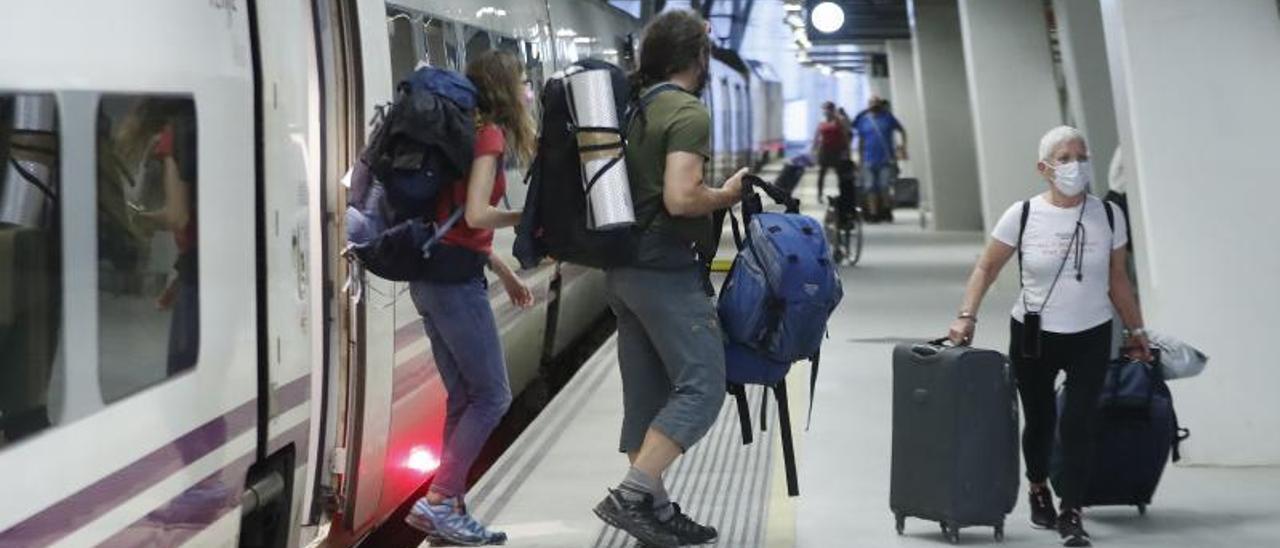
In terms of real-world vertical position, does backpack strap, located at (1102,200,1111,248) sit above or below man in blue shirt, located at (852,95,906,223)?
below

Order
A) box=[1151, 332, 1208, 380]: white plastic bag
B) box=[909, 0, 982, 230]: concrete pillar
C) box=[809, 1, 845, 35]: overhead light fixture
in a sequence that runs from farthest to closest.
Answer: box=[909, 0, 982, 230]: concrete pillar → box=[809, 1, 845, 35]: overhead light fixture → box=[1151, 332, 1208, 380]: white plastic bag

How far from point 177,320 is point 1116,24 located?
19.5 feet

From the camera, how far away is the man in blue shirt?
30.4m

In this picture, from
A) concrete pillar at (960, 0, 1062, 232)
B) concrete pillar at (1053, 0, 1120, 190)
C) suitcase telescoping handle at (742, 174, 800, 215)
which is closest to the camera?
suitcase telescoping handle at (742, 174, 800, 215)

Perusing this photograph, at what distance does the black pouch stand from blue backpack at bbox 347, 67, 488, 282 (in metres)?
2.09

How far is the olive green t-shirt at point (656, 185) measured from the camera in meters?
7.05

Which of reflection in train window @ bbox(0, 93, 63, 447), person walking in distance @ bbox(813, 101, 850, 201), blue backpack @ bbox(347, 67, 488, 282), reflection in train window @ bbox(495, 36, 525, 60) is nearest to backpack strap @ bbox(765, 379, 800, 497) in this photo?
blue backpack @ bbox(347, 67, 488, 282)

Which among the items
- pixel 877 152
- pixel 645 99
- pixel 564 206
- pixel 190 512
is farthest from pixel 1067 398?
pixel 877 152

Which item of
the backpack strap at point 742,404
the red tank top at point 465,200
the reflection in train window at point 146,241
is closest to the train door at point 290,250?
the red tank top at point 465,200

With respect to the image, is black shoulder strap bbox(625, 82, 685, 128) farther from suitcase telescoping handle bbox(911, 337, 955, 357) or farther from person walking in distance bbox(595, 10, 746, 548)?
suitcase telescoping handle bbox(911, 337, 955, 357)

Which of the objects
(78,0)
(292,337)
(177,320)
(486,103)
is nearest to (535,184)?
(486,103)

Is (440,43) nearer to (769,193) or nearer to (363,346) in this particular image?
(363,346)

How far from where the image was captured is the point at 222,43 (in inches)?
219

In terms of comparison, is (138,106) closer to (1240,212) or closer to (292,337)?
(292,337)
